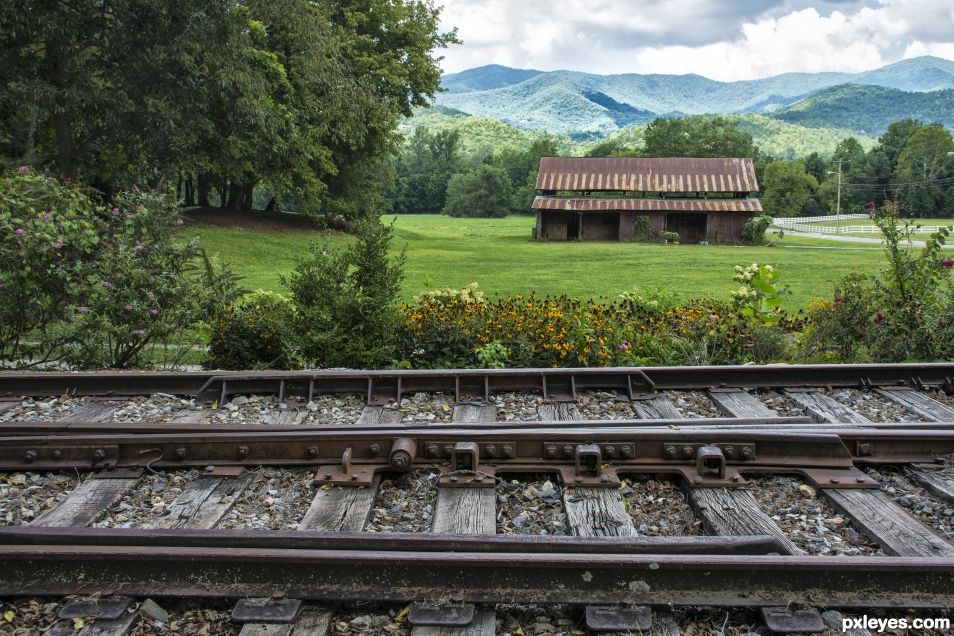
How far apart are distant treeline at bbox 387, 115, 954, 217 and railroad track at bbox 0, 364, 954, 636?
75619 mm

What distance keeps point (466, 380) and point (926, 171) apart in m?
111

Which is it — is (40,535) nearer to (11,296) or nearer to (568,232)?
(11,296)

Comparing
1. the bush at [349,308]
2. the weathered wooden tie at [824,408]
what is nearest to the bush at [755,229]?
the bush at [349,308]

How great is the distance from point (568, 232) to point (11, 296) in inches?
1685

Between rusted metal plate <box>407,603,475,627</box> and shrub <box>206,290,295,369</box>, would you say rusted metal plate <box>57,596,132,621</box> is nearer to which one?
rusted metal plate <box>407,603,475,627</box>

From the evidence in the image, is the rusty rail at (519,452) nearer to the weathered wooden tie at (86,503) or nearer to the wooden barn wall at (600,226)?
the weathered wooden tie at (86,503)

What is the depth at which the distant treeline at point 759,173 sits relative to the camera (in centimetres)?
9000

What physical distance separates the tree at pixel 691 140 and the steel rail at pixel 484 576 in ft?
289

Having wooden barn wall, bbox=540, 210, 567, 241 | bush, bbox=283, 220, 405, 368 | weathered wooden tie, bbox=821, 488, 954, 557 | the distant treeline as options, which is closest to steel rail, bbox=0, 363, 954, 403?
bush, bbox=283, 220, 405, 368

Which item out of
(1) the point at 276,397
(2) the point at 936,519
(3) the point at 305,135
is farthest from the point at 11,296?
(3) the point at 305,135

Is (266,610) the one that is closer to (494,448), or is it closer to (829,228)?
(494,448)

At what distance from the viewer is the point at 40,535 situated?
3.40m

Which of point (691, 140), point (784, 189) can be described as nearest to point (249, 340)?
Answer: point (691, 140)

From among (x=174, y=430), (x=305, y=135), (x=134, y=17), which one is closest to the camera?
(x=174, y=430)
